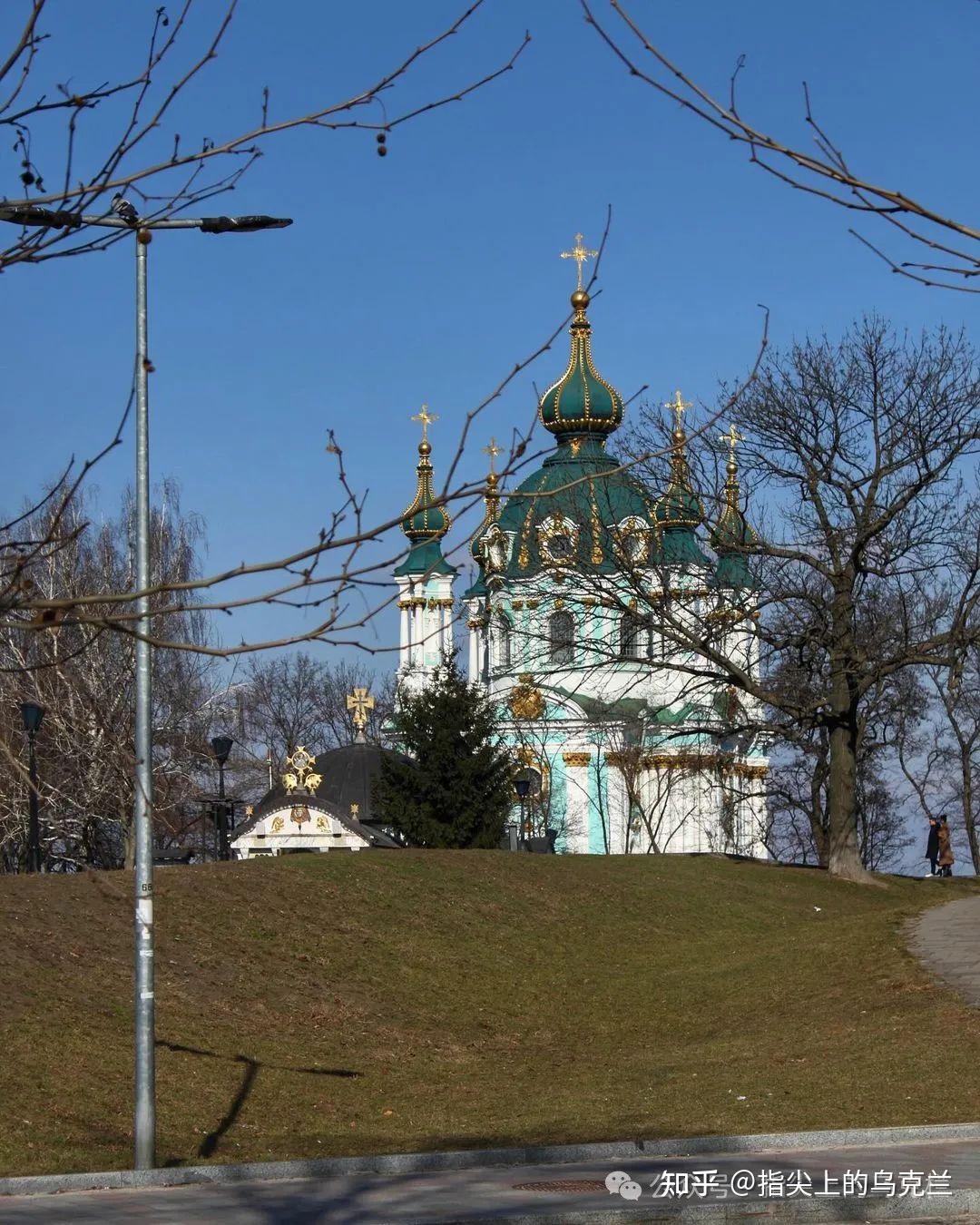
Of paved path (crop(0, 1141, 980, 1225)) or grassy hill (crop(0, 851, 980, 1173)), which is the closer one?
paved path (crop(0, 1141, 980, 1225))

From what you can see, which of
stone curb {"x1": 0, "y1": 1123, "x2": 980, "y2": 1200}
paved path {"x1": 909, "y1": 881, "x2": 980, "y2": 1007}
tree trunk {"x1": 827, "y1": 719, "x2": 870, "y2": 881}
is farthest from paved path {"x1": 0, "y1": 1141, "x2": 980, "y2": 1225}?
tree trunk {"x1": 827, "y1": 719, "x2": 870, "y2": 881}

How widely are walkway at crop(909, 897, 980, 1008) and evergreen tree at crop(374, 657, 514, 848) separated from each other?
1337 cm

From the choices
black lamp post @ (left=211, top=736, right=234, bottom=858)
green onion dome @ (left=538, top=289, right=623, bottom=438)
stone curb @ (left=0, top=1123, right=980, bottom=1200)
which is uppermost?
green onion dome @ (left=538, top=289, right=623, bottom=438)

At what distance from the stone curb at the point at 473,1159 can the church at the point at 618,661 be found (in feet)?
59.2

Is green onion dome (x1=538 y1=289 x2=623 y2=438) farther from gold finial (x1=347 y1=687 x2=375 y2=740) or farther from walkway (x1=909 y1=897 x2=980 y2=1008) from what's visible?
walkway (x1=909 y1=897 x2=980 y2=1008)

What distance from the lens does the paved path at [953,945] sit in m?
17.7

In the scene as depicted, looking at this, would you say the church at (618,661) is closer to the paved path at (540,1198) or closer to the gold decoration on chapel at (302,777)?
the gold decoration on chapel at (302,777)

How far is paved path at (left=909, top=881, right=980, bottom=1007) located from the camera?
695 inches

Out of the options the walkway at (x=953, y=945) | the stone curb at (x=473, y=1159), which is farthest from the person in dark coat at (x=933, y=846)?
the stone curb at (x=473, y=1159)

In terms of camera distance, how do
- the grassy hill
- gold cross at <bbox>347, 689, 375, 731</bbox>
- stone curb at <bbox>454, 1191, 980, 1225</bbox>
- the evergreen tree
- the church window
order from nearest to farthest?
stone curb at <bbox>454, 1191, 980, 1225</bbox>, the grassy hill, the church window, the evergreen tree, gold cross at <bbox>347, 689, 375, 731</bbox>

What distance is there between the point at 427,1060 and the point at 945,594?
746 inches

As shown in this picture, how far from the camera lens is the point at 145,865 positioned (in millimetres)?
11508

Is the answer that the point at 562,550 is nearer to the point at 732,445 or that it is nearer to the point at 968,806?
the point at 732,445

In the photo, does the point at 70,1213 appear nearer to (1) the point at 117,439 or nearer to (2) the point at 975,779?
(1) the point at 117,439
